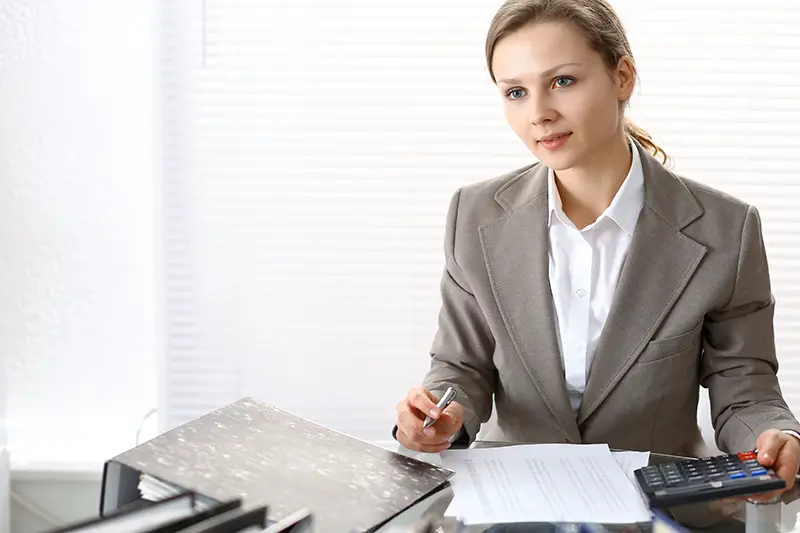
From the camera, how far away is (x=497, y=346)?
1.59 meters

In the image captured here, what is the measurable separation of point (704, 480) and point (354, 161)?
1.28 m

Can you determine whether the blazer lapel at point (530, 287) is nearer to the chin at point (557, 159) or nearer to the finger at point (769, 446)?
the chin at point (557, 159)

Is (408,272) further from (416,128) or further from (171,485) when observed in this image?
(171,485)

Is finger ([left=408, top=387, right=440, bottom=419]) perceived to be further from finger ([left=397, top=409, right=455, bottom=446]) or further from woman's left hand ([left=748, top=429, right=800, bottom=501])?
woman's left hand ([left=748, top=429, right=800, bottom=501])

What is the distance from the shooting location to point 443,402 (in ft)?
4.37

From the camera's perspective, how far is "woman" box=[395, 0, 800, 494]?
143 cm

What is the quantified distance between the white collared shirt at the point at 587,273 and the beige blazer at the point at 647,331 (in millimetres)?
24

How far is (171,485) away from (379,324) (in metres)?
1.28

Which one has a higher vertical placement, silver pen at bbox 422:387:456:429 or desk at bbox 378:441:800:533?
silver pen at bbox 422:387:456:429

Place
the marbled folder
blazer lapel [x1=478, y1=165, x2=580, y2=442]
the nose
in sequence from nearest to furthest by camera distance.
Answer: the marbled folder, the nose, blazer lapel [x1=478, y1=165, x2=580, y2=442]

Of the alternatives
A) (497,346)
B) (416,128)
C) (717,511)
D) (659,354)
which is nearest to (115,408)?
(416,128)

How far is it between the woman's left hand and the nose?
54 centimetres

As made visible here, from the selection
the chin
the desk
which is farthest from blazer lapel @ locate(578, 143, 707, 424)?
the desk

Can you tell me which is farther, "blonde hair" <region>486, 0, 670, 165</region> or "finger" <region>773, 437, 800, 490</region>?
"blonde hair" <region>486, 0, 670, 165</region>
